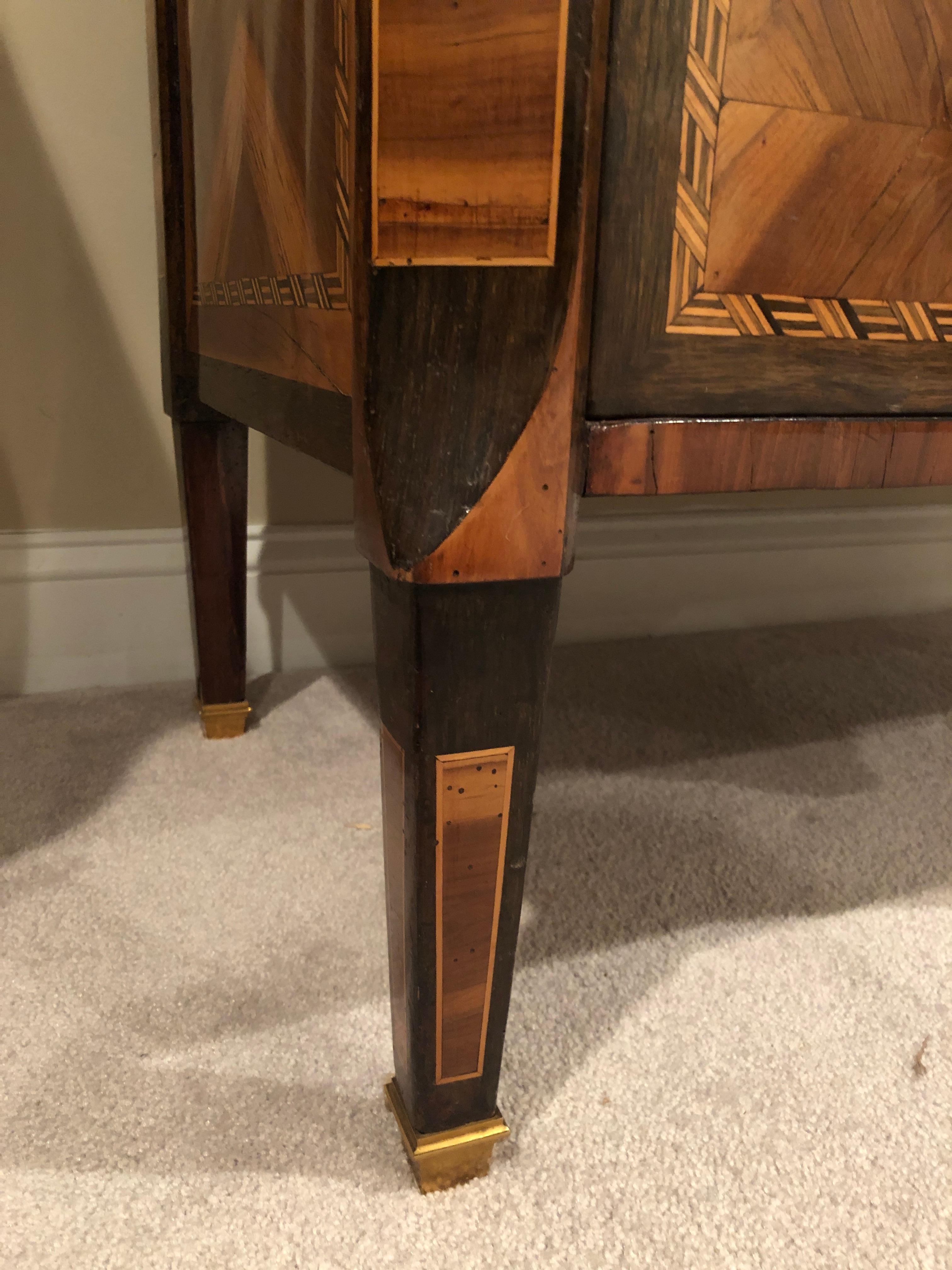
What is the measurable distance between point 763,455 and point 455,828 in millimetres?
206

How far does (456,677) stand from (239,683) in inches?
23.3

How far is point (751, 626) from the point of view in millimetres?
1258

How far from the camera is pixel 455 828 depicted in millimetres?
377

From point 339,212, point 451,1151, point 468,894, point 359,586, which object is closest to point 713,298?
point 339,212

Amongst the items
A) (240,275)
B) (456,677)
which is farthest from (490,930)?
(240,275)

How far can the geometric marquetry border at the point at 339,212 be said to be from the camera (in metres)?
0.33

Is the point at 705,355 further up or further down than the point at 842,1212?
further up

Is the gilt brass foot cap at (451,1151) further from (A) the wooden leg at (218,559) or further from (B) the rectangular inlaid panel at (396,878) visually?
(A) the wooden leg at (218,559)

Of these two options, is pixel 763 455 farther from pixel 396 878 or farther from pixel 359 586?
pixel 359 586

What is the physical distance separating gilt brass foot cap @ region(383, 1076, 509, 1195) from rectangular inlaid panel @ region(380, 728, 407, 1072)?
0.03m

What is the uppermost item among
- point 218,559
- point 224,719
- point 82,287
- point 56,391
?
point 82,287

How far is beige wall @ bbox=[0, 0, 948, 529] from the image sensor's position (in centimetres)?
86

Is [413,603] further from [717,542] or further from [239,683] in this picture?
[717,542]

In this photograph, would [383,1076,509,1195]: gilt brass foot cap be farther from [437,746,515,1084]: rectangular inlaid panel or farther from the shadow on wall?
the shadow on wall
